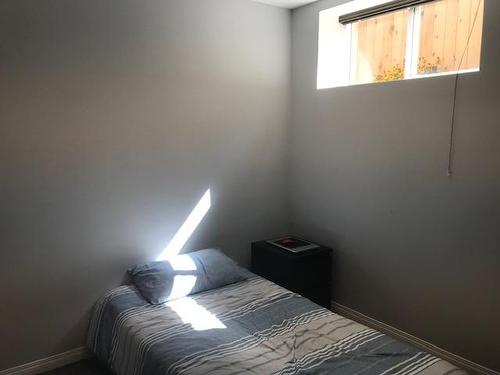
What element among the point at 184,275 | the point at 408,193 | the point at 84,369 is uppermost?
the point at 408,193

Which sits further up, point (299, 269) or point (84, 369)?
point (299, 269)

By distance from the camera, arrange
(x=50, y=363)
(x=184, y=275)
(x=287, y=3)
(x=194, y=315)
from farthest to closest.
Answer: (x=287, y=3) → (x=184, y=275) → (x=50, y=363) → (x=194, y=315)

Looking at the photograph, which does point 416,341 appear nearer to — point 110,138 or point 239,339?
point 239,339

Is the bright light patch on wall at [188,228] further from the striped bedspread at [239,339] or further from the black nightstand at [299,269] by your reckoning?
the black nightstand at [299,269]

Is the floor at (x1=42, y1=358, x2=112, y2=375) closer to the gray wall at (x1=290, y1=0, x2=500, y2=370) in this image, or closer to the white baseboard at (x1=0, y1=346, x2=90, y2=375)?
the white baseboard at (x1=0, y1=346, x2=90, y2=375)

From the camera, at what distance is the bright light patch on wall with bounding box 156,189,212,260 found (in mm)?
2879

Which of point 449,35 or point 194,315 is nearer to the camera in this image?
point 194,315

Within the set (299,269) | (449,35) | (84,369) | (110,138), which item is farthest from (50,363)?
(449,35)

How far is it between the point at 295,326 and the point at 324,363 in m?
0.36

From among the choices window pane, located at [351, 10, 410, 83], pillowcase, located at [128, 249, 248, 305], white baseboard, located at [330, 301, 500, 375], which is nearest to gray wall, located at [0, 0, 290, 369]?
pillowcase, located at [128, 249, 248, 305]

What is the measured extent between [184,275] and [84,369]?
86 cm

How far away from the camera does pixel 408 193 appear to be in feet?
8.63

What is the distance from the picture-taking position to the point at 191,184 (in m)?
2.93

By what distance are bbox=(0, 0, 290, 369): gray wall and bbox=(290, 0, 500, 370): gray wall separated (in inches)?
21.0
